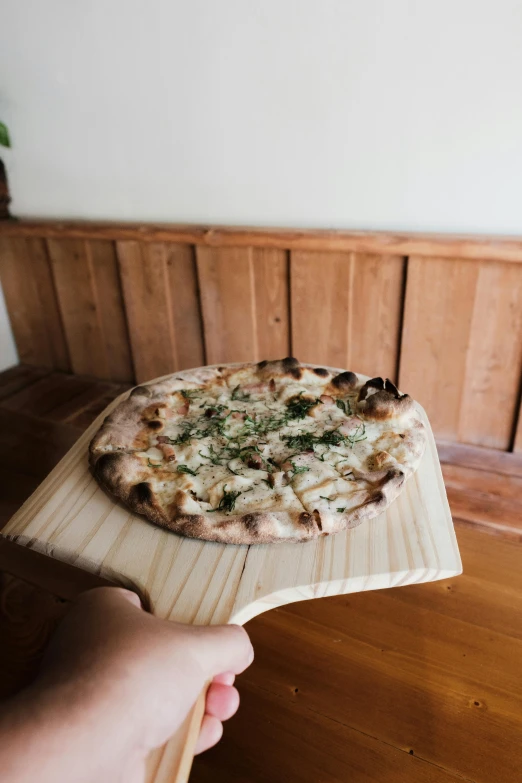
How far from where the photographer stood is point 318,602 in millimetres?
1781

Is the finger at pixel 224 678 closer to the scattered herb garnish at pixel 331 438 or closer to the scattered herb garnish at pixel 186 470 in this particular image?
the scattered herb garnish at pixel 186 470

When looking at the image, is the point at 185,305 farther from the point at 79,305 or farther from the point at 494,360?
the point at 494,360

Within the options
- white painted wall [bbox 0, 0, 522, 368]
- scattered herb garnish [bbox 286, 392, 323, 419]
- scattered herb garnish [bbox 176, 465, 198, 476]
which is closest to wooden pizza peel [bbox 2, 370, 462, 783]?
scattered herb garnish [bbox 176, 465, 198, 476]

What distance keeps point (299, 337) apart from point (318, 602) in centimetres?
125

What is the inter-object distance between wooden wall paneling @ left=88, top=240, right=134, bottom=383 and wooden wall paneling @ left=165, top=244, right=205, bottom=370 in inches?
12.7

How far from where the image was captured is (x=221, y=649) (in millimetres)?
953

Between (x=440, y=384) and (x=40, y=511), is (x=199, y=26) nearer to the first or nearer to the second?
(x=440, y=384)

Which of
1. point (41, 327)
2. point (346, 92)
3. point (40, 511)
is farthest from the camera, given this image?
point (41, 327)

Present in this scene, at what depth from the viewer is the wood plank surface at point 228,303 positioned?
2.61 meters

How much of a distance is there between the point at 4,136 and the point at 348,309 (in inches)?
78.7

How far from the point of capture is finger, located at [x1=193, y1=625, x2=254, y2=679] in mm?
934

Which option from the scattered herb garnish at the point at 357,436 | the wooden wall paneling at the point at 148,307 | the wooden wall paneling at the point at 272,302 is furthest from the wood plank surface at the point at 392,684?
the wooden wall paneling at the point at 148,307

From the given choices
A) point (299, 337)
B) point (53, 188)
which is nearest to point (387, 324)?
point (299, 337)

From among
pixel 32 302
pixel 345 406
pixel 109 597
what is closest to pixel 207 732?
pixel 109 597
